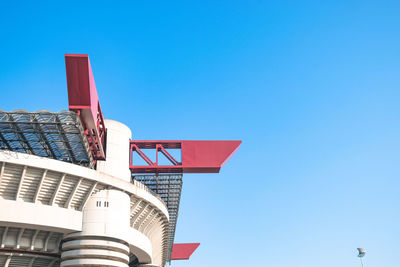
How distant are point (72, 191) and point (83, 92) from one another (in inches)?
329

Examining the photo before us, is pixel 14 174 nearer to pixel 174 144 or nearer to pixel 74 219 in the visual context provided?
pixel 74 219

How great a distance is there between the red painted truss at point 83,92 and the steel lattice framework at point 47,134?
0.83m

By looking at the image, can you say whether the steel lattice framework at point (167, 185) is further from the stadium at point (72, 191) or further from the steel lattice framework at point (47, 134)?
the steel lattice framework at point (47, 134)

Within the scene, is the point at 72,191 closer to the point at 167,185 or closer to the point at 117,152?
the point at 117,152

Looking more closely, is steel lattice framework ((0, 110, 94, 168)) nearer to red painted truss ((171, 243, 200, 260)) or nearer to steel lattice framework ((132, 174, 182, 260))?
steel lattice framework ((132, 174, 182, 260))

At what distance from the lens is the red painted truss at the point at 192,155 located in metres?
41.5

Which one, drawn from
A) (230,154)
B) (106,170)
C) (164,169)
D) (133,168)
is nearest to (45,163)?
(106,170)

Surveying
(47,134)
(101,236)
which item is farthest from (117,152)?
(101,236)

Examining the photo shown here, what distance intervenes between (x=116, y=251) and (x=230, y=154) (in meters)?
15.4

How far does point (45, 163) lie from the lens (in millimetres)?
30891

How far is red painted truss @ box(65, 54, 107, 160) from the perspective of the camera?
29.0 metres

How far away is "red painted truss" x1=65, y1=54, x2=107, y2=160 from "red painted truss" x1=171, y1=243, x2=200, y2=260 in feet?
172

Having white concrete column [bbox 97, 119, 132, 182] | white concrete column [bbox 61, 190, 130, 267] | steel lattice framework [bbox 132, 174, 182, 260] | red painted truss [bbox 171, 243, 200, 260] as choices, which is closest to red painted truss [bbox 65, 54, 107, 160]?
white concrete column [bbox 97, 119, 132, 182]

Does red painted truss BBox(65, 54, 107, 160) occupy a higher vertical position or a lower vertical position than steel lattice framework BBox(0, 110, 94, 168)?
higher
